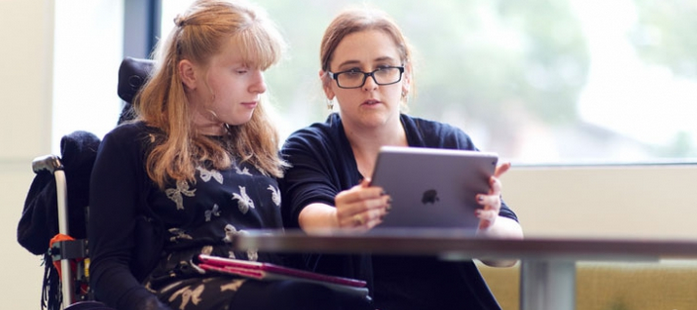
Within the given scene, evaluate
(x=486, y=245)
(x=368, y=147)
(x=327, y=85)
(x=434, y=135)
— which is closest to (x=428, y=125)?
(x=434, y=135)

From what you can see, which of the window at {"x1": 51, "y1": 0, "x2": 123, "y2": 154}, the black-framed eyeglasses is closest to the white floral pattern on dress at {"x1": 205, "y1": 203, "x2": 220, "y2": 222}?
the black-framed eyeglasses

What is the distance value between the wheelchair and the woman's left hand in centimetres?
83

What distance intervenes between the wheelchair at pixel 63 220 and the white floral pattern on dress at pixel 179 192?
223mm

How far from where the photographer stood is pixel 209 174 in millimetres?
1862

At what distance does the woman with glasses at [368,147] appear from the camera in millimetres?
1962

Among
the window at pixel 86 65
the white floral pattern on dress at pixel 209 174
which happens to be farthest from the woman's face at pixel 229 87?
the window at pixel 86 65

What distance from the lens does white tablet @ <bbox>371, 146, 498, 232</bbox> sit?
149 centimetres

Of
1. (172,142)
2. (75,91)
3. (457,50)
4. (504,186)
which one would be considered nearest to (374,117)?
(172,142)

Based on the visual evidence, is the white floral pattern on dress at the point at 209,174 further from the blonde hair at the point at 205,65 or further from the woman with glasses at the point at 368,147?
the woman with glasses at the point at 368,147

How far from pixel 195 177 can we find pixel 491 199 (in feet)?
2.03

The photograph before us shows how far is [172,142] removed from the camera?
186 centimetres

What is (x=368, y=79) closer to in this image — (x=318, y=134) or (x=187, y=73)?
(x=318, y=134)

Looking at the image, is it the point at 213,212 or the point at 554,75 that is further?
the point at 554,75

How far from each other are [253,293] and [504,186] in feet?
3.78
